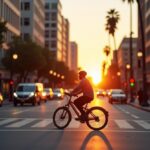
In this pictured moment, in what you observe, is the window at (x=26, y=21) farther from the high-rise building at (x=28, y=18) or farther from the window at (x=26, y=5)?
the window at (x=26, y=5)

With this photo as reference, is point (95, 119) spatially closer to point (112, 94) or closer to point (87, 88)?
point (87, 88)

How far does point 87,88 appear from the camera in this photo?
18.9 m

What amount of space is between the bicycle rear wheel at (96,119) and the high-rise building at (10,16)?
67390mm

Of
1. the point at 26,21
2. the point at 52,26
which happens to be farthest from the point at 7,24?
the point at 52,26

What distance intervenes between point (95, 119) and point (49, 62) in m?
92.3

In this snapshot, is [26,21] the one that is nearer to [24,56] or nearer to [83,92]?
[24,56]

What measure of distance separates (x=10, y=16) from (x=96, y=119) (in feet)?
259

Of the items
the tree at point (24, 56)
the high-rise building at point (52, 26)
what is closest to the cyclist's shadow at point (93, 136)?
the tree at point (24, 56)

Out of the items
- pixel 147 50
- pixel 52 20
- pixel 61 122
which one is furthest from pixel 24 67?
pixel 52 20

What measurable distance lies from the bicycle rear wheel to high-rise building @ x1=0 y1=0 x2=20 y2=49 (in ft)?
221

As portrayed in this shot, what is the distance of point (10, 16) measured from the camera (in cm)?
9606

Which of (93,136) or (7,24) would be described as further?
(7,24)

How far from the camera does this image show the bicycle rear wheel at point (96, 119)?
61.6ft

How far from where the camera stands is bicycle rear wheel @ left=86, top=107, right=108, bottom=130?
61.6ft
